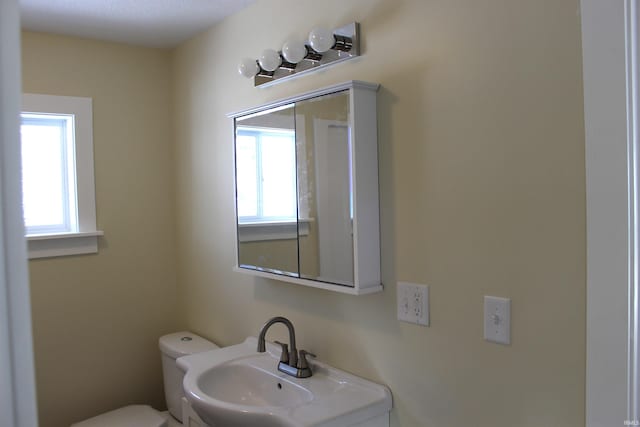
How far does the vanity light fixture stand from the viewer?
1625 millimetres

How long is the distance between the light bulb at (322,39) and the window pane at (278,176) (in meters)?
0.35

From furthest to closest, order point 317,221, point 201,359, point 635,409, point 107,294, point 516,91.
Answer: point 107,294
point 201,359
point 317,221
point 516,91
point 635,409

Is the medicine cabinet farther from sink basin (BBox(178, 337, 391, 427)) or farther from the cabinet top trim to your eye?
sink basin (BBox(178, 337, 391, 427))

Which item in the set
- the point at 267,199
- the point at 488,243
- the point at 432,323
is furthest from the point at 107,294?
the point at 488,243

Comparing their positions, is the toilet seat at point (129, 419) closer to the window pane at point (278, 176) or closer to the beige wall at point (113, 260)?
the beige wall at point (113, 260)

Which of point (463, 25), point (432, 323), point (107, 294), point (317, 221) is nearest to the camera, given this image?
point (463, 25)

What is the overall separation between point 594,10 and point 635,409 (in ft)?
2.58

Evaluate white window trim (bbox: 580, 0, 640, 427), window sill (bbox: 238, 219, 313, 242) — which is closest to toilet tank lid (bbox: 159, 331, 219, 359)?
window sill (bbox: 238, 219, 313, 242)

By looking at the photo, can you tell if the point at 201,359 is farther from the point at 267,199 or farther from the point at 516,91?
the point at 516,91

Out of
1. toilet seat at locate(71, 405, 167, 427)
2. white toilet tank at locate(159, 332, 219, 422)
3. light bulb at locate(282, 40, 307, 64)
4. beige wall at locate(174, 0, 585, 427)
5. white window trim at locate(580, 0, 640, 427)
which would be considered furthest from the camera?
white toilet tank at locate(159, 332, 219, 422)

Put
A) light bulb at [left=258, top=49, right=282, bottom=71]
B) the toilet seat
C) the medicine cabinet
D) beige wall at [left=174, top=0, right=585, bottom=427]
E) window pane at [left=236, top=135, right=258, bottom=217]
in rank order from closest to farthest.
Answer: beige wall at [left=174, top=0, right=585, bottom=427]
the medicine cabinet
light bulb at [left=258, top=49, right=282, bottom=71]
window pane at [left=236, top=135, right=258, bottom=217]
the toilet seat

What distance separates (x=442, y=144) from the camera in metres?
1.39

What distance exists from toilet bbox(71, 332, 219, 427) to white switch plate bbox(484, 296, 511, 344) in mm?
1497

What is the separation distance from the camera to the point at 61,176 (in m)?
2.51
